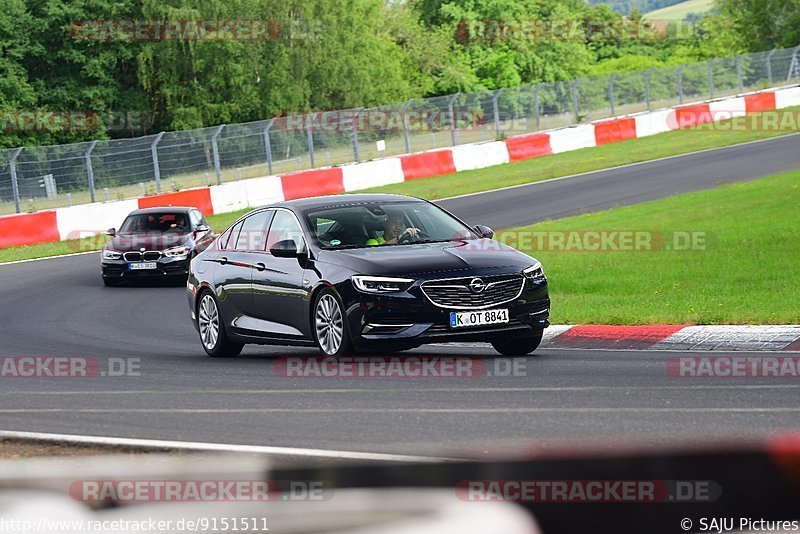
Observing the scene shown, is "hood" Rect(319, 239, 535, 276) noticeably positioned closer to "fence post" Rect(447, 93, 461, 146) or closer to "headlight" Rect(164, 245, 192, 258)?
"headlight" Rect(164, 245, 192, 258)

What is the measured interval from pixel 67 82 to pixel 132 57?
334 centimetres

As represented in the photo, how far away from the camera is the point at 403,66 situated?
87.7 meters

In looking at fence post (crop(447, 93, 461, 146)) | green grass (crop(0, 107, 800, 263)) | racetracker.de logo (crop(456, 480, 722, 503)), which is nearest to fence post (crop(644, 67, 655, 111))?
green grass (crop(0, 107, 800, 263))

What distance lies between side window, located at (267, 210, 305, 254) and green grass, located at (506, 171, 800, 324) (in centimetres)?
334

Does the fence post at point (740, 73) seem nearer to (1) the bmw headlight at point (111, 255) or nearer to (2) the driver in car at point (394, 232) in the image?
(1) the bmw headlight at point (111, 255)

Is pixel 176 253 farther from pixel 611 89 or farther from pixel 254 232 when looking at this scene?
pixel 611 89

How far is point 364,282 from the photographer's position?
11188mm

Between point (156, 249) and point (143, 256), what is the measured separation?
0.83 ft

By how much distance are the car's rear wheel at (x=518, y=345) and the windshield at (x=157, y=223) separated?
12180mm

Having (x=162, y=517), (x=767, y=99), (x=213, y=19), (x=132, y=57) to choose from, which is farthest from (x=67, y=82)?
Result: (x=162, y=517)

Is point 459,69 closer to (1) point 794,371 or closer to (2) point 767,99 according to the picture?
(2) point 767,99

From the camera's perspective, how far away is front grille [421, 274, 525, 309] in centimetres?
1104

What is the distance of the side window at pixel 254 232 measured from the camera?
13172mm

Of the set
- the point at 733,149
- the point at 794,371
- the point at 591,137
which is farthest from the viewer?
the point at 591,137
